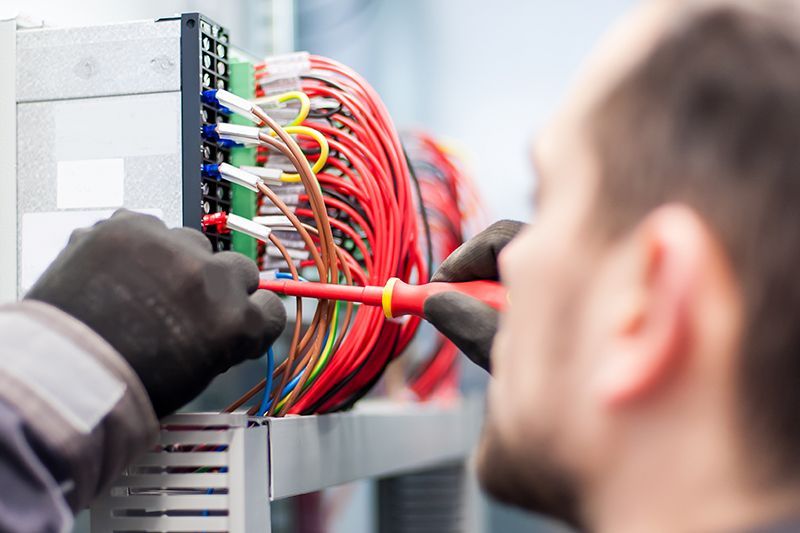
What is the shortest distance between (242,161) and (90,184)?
0.46 feet

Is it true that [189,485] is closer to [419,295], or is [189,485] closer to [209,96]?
[419,295]

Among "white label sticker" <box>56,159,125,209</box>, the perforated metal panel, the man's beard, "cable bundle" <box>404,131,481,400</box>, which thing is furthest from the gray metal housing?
"cable bundle" <box>404,131,481,400</box>

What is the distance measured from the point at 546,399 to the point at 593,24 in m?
1.78

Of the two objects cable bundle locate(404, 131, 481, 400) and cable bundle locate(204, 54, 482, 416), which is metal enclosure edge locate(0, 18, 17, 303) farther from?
cable bundle locate(404, 131, 481, 400)

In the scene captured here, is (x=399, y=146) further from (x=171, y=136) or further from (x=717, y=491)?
(x=717, y=491)

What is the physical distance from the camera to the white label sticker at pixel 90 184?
0.78 m

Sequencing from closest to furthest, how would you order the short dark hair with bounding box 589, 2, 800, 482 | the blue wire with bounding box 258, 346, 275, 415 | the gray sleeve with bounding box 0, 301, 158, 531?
the short dark hair with bounding box 589, 2, 800, 482, the gray sleeve with bounding box 0, 301, 158, 531, the blue wire with bounding box 258, 346, 275, 415

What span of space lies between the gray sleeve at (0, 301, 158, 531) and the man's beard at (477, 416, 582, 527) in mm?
228

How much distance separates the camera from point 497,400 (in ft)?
1.63

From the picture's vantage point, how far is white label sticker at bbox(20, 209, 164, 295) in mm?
786

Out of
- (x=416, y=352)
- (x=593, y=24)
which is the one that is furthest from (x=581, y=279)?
(x=593, y=24)

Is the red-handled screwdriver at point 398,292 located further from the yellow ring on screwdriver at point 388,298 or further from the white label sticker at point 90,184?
the white label sticker at point 90,184

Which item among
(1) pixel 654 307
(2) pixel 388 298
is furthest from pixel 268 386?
(1) pixel 654 307

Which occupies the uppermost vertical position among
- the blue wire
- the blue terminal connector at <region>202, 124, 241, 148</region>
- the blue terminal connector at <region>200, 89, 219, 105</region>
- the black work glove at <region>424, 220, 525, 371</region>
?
the blue terminal connector at <region>200, 89, 219, 105</region>
